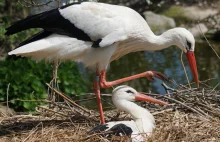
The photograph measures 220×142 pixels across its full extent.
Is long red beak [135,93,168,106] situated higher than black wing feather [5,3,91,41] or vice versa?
black wing feather [5,3,91,41]

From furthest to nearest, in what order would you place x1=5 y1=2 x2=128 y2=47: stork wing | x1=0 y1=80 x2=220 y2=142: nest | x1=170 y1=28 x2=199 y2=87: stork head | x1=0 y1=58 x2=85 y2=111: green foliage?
x1=0 y1=58 x2=85 y2=111: green foliage → x1=170 y1=28 x2=199 y2=87: stork head → x1=5 y1=2 x2=128 y2=47: stork wing → x1=0 y1=80 x2=220 y2=142: nest

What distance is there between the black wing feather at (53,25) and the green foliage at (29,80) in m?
2.25

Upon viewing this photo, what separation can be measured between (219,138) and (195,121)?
51 centimetres

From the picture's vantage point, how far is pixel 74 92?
922 centimetres

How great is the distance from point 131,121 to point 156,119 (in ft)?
1.82

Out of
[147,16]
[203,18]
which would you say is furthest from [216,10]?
[147,16]

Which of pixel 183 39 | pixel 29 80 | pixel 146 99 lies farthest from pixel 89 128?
pixel 29 80

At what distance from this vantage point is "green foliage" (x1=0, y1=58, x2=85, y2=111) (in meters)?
8.65

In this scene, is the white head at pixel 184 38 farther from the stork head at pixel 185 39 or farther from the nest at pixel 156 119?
the nest at pixel 156 119

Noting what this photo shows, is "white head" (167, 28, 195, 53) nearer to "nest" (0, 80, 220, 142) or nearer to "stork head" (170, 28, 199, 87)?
"stork head" (170, 28, 199, 87)

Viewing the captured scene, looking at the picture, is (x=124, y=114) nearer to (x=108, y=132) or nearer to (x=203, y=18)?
(x=108, y=132)

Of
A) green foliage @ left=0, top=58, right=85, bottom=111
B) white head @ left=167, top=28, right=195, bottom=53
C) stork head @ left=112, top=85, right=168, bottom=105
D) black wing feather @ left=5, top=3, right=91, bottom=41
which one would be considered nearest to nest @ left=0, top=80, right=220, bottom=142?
stork head @ left=112, top=85, right=168, bottom=105

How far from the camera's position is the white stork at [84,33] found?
20.0 feet

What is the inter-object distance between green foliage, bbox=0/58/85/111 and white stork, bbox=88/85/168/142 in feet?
8.49
